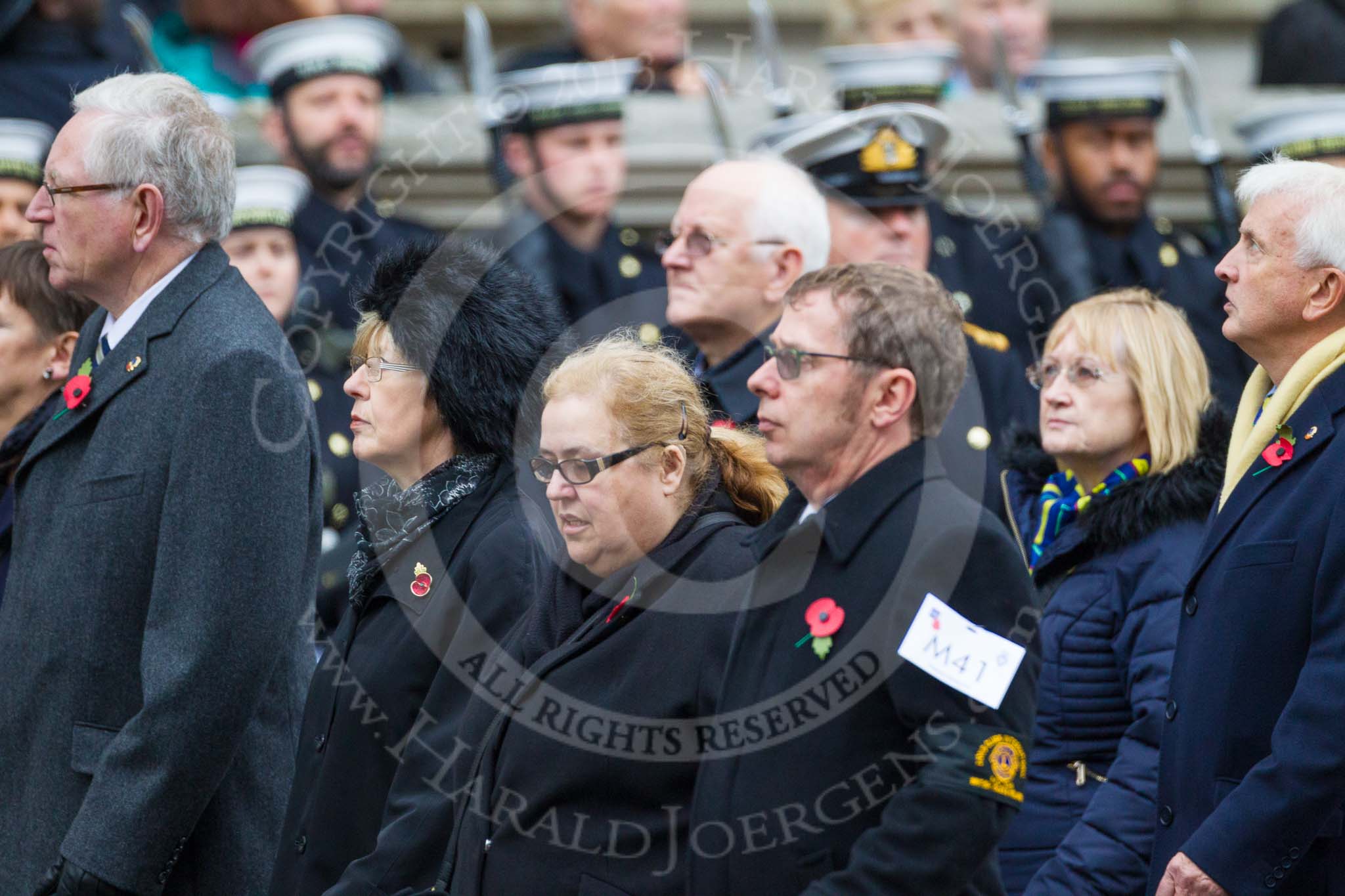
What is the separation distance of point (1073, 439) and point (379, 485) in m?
1.45

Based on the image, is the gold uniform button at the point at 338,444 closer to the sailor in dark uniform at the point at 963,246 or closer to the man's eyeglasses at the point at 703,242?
the man's eyeglasses at the point at 703,242

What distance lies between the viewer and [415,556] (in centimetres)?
355

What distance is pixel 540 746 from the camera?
10.6 ft

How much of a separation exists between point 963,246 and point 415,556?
3.26m

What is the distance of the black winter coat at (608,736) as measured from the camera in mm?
3158

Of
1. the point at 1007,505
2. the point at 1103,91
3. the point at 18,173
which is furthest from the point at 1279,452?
the point at 18,173

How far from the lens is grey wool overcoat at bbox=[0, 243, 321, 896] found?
3395mm

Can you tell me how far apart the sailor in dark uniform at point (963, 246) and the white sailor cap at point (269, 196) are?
1753 millimetres

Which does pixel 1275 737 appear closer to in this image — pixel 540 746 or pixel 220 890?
pixel 540 746

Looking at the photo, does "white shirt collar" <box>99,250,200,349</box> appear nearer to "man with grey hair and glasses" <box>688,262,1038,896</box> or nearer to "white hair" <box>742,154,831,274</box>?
"man with grey hair and glasses" <box>688,262,1038,896</box>

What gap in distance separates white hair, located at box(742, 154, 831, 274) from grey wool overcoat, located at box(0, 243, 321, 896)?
1.36m

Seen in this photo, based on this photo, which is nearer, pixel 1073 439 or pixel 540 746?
pixel 540 746

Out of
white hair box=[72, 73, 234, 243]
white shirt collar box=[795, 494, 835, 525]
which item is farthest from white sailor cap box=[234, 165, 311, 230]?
white shirt collar box=[795, 494, 835, 525]

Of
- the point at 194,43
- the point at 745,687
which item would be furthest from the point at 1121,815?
the point at 194,43
